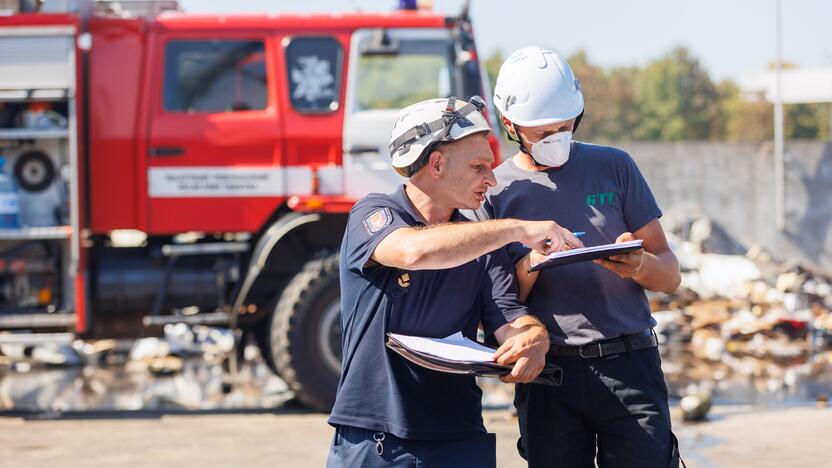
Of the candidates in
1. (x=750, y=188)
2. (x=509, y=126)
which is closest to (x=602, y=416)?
(x=509, y=126)

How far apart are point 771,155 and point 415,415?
21.0 metres

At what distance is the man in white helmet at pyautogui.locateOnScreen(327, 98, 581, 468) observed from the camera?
315cm

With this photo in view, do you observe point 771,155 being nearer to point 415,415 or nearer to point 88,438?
point 88,438

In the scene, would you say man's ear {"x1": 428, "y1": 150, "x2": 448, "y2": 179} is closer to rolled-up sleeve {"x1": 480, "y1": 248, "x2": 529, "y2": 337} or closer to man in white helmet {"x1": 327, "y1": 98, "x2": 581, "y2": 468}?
man in white helmet {"x1": 327, "y1": 98, "x2": 581, "y2": 468}

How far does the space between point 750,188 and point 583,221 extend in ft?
66.4

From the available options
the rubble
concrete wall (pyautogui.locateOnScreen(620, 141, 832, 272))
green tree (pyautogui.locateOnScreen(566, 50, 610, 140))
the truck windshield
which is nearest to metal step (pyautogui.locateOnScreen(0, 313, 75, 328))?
the truck windshield

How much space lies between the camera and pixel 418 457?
3.15 meters

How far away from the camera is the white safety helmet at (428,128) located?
10.4 ft

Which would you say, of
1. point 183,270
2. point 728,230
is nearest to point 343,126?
point 183,270

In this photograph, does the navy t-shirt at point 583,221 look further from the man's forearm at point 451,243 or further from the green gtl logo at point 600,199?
the man's forearm at point 451,243

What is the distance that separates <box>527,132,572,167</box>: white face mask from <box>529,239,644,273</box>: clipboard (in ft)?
1.15

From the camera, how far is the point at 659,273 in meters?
3.56

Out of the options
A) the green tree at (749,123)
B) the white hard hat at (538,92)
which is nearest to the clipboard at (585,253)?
the white hard hat at (538,92)

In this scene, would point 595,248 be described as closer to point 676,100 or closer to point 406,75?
point 406,75
